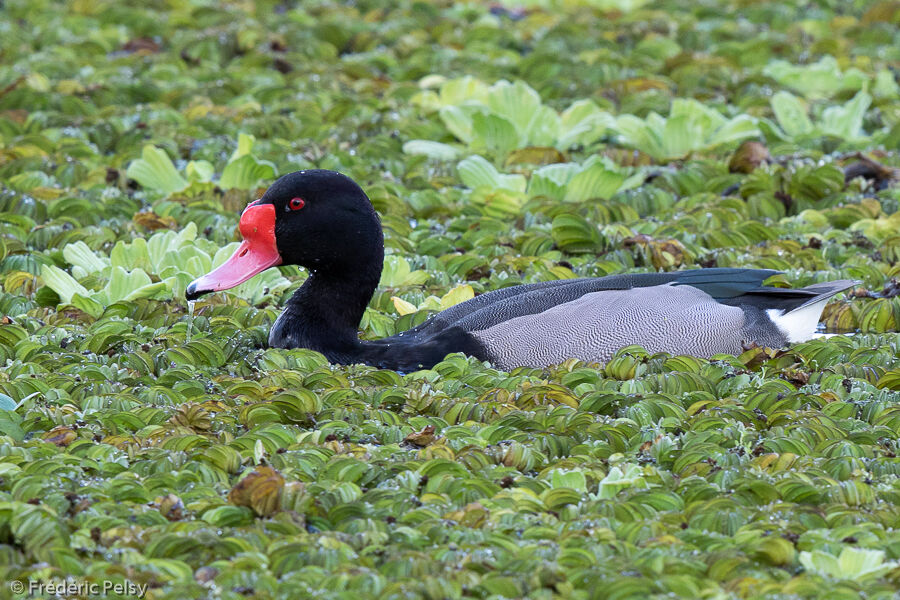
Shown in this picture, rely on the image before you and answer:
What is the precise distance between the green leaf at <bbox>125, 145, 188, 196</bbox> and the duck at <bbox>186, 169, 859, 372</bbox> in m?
2.39

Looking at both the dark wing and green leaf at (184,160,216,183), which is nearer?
the dark wing

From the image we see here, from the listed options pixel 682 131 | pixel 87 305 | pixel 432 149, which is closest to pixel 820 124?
pixel 682 131

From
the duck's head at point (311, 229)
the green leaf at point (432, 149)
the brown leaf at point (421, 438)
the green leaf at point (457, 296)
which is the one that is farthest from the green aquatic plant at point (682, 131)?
the brown leaf at point (421, 438)

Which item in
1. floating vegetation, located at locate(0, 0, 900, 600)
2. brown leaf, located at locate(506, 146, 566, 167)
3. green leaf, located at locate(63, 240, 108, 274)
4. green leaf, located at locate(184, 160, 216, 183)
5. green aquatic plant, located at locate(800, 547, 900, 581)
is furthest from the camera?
brown leaf, located at locate(506, 146, 566, 167)

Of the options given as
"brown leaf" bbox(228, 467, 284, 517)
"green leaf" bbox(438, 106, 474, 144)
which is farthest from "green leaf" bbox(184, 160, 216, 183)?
"brown leaf" bbox(228, 467, 284, 517)

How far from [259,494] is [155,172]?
15.0ft

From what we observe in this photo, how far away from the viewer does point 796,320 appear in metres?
6.04

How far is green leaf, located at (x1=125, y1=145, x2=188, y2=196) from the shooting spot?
26.9 feet

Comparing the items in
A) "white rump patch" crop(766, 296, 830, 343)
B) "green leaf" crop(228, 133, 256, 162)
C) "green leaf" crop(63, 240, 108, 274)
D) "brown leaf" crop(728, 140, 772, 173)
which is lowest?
"white rump patch" crop(766, 296, 830, 343)

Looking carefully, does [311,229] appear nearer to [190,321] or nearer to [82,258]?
[190,321]

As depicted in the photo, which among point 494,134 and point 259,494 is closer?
point 259,494

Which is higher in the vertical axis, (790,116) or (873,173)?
(790,116)

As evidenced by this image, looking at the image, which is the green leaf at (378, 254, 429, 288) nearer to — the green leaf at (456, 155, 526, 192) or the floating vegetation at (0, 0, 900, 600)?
the floating vegetation at (0, 0, 900, 600)

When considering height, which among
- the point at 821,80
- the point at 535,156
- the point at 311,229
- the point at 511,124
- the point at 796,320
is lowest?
the point at 796,320
